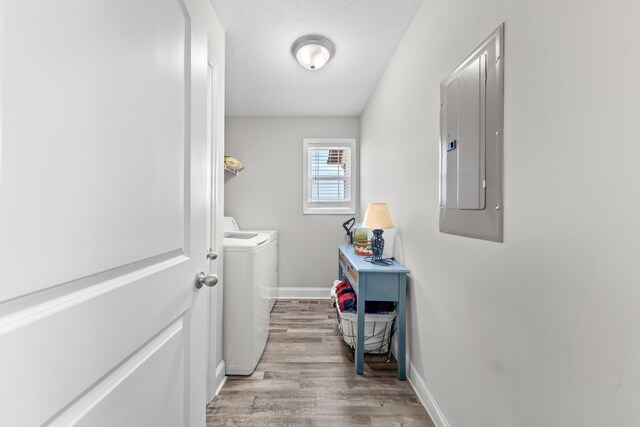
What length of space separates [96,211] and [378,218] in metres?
1.89

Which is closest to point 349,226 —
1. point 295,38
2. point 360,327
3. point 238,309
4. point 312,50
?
point 360,327

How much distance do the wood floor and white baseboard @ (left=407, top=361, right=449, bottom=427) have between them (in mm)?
37

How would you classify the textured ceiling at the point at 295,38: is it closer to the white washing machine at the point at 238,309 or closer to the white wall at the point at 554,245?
the white wall at the point at 554,245

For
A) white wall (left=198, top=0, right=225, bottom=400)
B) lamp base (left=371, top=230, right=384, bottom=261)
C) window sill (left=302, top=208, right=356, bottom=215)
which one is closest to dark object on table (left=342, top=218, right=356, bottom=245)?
window sill (left=302, top=208, right=356, bottom=215)

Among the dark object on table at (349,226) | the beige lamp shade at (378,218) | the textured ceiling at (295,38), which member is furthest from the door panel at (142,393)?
the dark object on table at (349,226)

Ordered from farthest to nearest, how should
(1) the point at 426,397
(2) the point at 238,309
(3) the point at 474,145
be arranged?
(2) the point at 238,309
(1) the point at 426,397
(3) the point at 474,145

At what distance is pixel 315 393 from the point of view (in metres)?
1.85

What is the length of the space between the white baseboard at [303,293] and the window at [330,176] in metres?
1.00

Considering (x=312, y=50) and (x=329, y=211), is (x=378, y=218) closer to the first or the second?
(x=312, y=50)

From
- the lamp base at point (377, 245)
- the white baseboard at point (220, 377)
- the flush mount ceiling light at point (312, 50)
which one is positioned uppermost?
the flush mount ceiling light at point (312, 50)

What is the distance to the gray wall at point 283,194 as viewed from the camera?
3.80 meters

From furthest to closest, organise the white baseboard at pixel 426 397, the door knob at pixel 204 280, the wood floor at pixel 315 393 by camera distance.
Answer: the wood floor at pixel 315 393
the white baseboard at pixel 426 397
the door knob at pixel 204 280

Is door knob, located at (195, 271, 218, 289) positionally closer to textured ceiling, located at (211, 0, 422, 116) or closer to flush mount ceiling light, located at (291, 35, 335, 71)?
textured ceiling, located at (211, 0, 422, 116)

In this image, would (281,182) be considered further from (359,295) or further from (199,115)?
(199,115)
